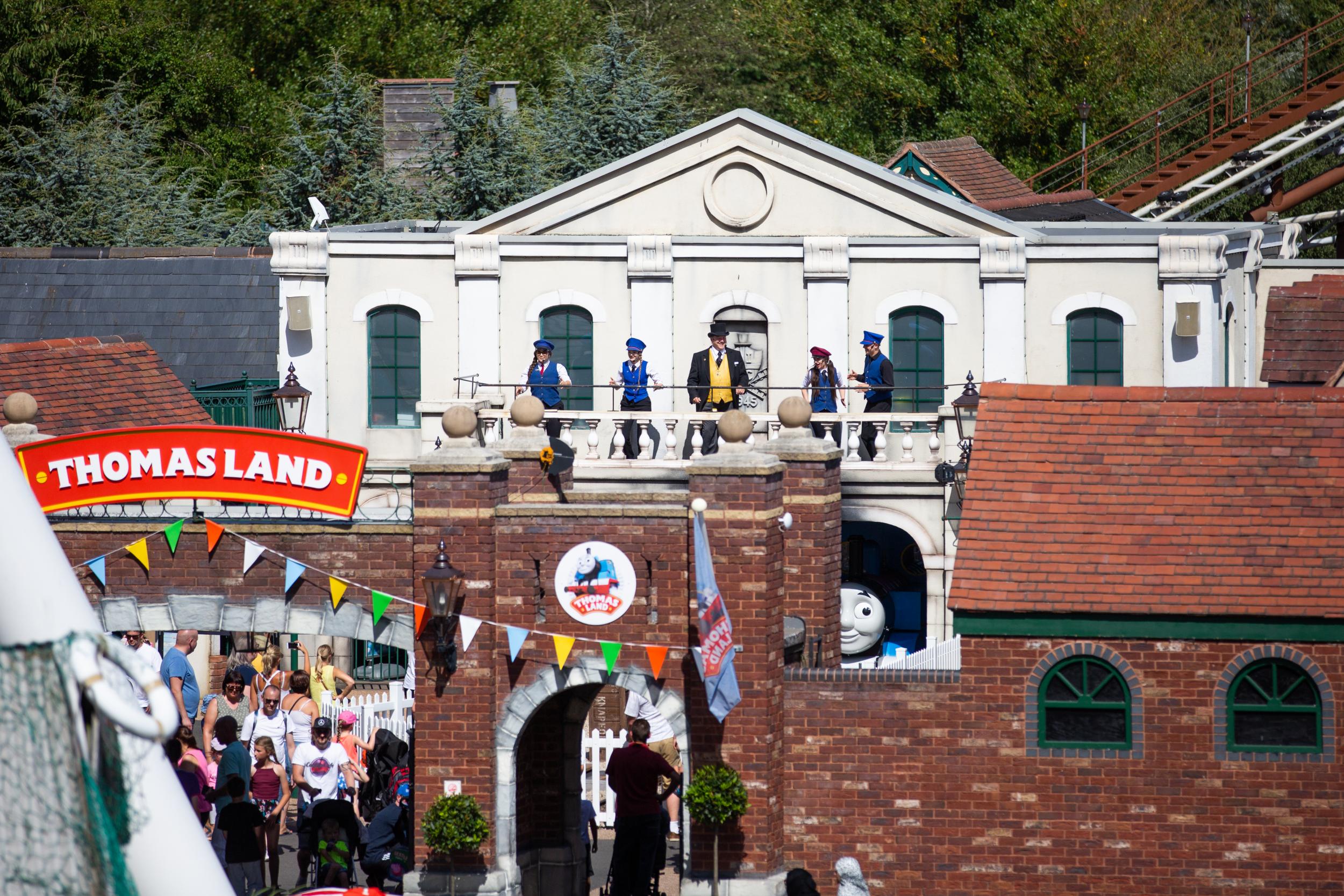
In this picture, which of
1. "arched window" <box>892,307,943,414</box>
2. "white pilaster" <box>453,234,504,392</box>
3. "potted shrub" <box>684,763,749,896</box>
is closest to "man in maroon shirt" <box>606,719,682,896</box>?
"potted shrub" <box>684,763,749,896</box>

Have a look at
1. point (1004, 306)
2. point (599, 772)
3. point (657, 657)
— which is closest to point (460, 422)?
point (657, 657)

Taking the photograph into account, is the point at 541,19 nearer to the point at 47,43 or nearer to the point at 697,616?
the point at 47,43

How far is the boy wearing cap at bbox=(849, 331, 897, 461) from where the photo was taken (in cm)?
2220

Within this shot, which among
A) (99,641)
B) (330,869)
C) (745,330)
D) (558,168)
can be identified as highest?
(558,168)

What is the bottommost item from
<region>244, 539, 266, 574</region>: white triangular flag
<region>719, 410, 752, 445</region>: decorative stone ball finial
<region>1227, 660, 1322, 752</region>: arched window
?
Result: <region>1227, 660, 1322, 752</region>: arched window

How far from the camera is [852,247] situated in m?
24.3

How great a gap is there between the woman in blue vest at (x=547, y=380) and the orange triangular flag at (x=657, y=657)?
5.93 metres

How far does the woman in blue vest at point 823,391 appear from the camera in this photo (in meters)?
22.2

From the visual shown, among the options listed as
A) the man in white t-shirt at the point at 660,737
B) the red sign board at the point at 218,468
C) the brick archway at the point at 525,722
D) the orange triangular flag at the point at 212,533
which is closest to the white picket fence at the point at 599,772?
the man in white t-shirt at the point at 660,737

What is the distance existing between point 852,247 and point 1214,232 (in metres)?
5.37

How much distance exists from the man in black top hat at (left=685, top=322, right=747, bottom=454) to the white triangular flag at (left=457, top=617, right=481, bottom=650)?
6.43m

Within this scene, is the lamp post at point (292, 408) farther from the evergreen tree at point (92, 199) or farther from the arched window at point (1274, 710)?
the evergreen tree at point (92, 199)

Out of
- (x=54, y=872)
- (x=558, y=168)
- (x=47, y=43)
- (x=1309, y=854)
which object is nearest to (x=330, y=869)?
(x=1309, y=854)

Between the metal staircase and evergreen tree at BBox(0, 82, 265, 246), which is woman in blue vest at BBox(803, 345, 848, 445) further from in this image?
evergreen tree at BBox(0, 82, 265, 246)
